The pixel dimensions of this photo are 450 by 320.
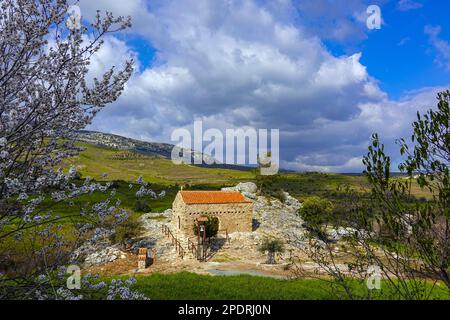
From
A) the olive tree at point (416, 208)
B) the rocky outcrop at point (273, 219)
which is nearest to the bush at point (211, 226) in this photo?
the rocky outcrop at point (273, 219)

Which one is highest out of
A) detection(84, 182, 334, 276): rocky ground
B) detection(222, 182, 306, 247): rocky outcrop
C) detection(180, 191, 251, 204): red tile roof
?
detection(180, 191, 251, 204): red tile roof

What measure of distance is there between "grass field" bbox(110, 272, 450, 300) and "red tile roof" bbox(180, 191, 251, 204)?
15431mm

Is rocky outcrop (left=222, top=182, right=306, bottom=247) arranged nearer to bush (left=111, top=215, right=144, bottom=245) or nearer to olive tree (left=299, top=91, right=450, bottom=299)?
bush (left=111, top=215, right=144, bottom=245)

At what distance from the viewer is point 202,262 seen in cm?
2936

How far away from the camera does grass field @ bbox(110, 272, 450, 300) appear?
17.1 m

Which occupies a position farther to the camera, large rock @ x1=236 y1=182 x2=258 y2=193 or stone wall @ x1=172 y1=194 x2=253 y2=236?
large rock @ x1=236 y1=182 x2=258 y2=193

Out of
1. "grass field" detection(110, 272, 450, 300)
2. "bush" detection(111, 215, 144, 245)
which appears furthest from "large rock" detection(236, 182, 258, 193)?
"grass field" detection(110, 272, 450, 300)

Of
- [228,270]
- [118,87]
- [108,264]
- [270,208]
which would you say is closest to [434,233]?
[118,87]

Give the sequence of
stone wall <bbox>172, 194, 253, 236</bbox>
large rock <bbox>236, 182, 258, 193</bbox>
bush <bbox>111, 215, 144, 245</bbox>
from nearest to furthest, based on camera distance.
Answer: bush <bbox>111, 215, 144, 245</bbox>, stone wall <bbox>172, 194, 253, 236</bbox>, large rock <bbox>236, 182, 258, 193</bbox>

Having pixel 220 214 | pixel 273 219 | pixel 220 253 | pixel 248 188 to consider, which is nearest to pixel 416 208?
pixel 220 253

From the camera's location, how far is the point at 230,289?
60.7 feet

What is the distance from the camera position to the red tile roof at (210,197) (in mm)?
37500
